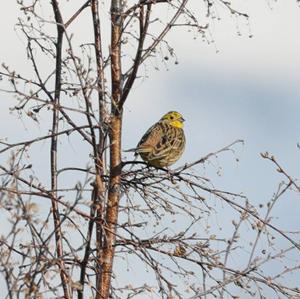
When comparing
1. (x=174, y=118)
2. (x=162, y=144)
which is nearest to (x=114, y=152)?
(x=162, y=144)

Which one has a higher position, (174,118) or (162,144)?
(174,118)

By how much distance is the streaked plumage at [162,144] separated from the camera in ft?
27.0

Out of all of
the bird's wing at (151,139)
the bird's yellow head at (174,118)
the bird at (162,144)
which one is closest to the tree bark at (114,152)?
the bird at (162,144)

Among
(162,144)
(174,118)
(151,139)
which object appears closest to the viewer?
(162,144)

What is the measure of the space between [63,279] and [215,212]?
5.02 feet

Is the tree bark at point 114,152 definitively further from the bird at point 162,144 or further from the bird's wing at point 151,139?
the bird's wing at point 151,139

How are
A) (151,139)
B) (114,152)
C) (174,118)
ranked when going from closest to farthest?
(114,152) < (151,139) < (174,118)

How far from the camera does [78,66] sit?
5.58m

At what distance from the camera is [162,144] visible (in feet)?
28.4

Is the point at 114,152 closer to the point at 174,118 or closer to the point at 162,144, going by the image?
the point at 162,144

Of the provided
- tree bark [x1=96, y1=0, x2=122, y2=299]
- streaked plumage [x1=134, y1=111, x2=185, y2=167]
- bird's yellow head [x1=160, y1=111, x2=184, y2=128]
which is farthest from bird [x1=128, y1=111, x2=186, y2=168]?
tree bark [x1=96, y1=0, x2=122, y2=299]

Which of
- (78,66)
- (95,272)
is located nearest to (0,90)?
(78,66)

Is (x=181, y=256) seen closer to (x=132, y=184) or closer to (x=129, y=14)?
(x=132, y=184)

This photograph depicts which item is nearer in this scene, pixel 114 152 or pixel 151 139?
pixel 114 152
